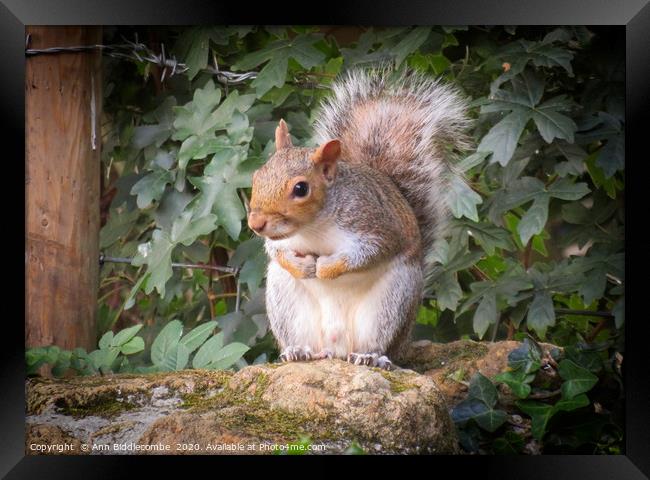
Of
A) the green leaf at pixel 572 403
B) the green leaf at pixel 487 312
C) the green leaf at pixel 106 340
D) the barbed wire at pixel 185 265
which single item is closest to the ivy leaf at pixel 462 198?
the green leaf at pixel 487 312

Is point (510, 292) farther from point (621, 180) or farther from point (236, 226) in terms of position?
point (236, 226)

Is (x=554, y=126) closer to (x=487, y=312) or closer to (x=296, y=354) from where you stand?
(x=487, y=312)

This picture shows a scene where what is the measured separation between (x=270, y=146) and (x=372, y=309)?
54cm

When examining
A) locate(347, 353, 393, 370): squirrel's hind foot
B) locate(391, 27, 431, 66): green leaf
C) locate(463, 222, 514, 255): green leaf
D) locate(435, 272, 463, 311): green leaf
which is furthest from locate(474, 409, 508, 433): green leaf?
locate(391, 27, 431, 66): green leaf

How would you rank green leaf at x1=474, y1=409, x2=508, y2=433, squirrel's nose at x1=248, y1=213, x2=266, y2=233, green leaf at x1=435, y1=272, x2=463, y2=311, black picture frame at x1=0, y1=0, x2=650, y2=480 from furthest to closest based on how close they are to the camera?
green leaf at x1=435, y1=272, x2=463, y2=311 → green leaf at x1=474, y1=409, x2=508, y2=433 → black picture frame at x1=0, y1=0, x2=650, y2=480 → squirrel's nose at x1=248, y1=213, x2=266, y2=233

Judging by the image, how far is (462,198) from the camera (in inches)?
98.6

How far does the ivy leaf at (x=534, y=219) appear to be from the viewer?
2.45m

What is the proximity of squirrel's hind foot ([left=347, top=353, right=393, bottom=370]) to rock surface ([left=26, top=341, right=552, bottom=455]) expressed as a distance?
0.14 ft

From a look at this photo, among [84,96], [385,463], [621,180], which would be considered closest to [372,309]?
[385,463]

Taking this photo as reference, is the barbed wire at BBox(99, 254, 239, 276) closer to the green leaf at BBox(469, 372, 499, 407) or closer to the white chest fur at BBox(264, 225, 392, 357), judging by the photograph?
the white chest fur at BBox(264, 225, 392, 357)

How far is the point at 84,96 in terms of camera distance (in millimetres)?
2447

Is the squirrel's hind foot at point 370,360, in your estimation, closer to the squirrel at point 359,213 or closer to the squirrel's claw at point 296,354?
the squirrel at point 359,213

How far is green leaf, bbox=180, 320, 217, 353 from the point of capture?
2488mm
